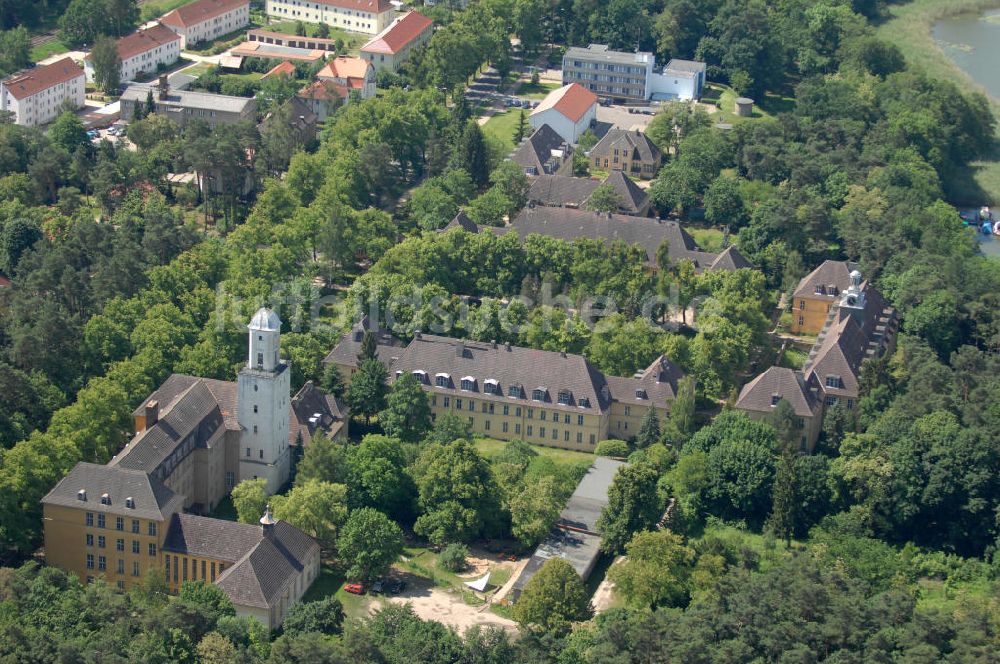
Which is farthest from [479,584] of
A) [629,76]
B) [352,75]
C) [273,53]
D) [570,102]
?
[273,53]

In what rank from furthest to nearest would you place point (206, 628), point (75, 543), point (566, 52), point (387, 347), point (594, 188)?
point (566, 52)
point (594, 188)
point (387, 347)
point (75, 543)
point (206, 628)

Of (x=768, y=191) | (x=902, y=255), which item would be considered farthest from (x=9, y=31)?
(x=902, y=255)

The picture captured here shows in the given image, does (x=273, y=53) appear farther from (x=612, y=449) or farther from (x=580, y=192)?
(x=612, y=449)

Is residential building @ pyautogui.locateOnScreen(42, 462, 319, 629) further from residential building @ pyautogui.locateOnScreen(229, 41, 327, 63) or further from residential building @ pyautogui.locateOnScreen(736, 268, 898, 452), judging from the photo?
residential building @ pyautogui.locateOnScreen(229, 41, 327, 63)

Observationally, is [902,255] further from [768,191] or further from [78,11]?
[78,11]

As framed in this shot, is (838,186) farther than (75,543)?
Yes
